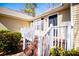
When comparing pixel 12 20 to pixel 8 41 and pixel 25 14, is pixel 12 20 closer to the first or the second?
pixel 25 14

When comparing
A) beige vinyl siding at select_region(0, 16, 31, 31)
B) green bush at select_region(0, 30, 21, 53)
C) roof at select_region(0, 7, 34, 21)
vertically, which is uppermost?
roof at select_region(0, 7, 34, 21)

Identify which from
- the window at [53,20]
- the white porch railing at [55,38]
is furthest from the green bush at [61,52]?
the window at [53,20]

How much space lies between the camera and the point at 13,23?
2.92m

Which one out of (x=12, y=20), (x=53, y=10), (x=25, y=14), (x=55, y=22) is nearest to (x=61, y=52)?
(x=55, y=22)

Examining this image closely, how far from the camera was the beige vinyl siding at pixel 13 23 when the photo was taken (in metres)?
2.88

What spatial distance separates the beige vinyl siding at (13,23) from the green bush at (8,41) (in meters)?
0.10

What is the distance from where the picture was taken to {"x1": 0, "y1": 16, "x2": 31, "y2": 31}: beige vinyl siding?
9.45 ft

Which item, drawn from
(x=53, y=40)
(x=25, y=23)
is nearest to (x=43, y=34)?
(x=53, y=40)

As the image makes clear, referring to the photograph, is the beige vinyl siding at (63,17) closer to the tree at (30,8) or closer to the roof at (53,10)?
the roof at (53,10)

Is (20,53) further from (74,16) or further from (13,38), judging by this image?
(74,16)

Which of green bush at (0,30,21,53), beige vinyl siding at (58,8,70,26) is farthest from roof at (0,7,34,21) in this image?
beige vinyl siding at (58,8,70,26)

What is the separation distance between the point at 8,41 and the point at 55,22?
3.08 ft

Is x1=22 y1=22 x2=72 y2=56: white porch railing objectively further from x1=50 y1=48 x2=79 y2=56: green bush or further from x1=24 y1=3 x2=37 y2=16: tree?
x1=24 y1=3 x2=37 y2=16: tree

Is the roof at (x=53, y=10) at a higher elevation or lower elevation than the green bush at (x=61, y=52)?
higher
